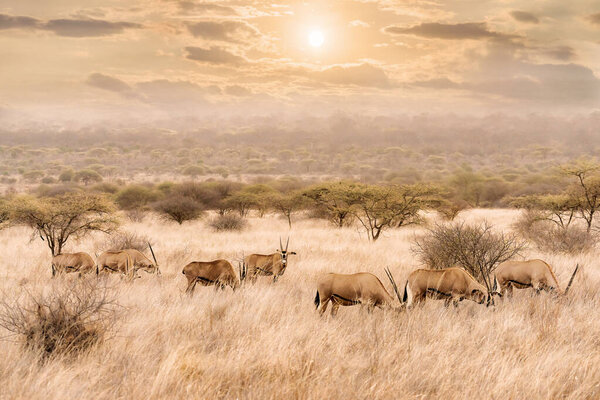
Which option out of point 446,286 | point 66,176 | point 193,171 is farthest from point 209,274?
point 193,171

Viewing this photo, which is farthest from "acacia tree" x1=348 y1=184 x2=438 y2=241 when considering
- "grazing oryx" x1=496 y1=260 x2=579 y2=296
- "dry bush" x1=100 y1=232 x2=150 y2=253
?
"grazing oryx" x1=496 y1=260 x2=579 y2=296

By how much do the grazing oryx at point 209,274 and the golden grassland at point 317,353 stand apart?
0.24 meters

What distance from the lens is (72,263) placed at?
1035 centimetres

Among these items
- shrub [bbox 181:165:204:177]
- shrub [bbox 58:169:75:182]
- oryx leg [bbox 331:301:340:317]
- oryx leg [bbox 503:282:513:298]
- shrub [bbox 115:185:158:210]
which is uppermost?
oryx leg [bbox 331:301:340:317]

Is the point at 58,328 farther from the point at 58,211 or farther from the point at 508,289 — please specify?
the point at 58,211

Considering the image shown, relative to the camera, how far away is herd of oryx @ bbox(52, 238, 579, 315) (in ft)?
22.2

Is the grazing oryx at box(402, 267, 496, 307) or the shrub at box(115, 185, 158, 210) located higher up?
the grazing oryx at box(402, 267, 496, 307)

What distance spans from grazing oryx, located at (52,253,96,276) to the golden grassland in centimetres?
163

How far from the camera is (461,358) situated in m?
5.11

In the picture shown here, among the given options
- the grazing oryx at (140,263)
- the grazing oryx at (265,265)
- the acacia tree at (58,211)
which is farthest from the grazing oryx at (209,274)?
the acacia tree at (58,211)

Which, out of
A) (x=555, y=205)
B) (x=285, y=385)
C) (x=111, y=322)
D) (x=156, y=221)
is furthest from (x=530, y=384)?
(x=156, y=221)

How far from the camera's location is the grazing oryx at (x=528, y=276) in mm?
7925

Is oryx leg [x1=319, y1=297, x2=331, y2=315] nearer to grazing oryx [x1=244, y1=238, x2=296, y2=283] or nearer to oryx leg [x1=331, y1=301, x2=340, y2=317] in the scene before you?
oryx leg [x1=331, y1=301, x2=340, y2=317]

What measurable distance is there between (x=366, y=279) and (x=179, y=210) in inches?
1062
